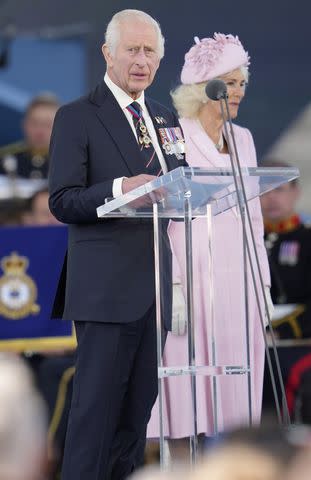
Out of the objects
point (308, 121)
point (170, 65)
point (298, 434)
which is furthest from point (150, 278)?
point (308, 121)

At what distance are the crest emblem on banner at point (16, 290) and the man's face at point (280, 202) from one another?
1490mm

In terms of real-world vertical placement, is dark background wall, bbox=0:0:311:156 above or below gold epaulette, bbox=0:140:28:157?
above

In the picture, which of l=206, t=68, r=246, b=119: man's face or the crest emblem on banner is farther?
the crest emblem on banner

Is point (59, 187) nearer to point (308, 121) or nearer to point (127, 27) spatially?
point (127, 27)

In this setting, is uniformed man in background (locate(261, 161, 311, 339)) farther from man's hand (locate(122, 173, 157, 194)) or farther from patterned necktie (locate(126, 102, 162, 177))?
man's hand (locate(122, 173, 157, 194))

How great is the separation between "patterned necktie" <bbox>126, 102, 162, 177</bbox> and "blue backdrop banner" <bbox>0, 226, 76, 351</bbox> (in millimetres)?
2699

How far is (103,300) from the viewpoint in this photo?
11.4 feet

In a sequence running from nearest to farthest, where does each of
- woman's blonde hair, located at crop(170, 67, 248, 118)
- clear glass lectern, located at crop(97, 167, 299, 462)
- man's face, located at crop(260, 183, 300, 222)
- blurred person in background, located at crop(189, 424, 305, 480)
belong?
1. blurred person in background, located at crop(189, 424, 305, 480)
2. clear glass lectern, located at crop(97, 167, 299, 462)
3. woman's blonde hair, located at crop(170, 67, 248, 118)
4. man's face, located at crop(260, 183, 300, 222)

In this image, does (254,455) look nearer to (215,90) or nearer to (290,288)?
(215,90)

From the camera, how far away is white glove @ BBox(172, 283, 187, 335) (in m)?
3.58

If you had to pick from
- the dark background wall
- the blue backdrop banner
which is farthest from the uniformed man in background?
the blue backdrop banner

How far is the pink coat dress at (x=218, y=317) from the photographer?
3836mm

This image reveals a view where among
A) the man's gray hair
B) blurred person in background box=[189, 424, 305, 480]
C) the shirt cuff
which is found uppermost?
the man's gray hair

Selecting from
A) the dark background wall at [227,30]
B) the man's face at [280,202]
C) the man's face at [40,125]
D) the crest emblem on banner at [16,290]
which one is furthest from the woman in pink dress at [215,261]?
the man's face at [40,125]
